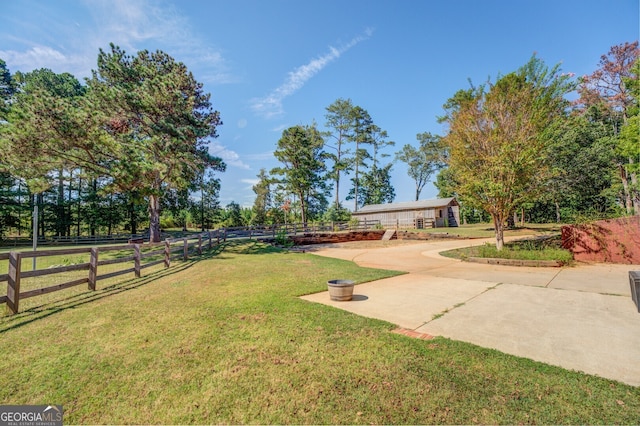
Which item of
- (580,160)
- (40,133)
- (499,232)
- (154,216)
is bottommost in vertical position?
(499,232)

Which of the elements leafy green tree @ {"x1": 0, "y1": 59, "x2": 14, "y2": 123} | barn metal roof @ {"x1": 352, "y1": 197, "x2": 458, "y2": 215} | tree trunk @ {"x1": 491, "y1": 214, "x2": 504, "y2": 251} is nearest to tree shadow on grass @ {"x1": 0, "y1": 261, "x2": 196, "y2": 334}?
tree trunk @ {"x1": 491, "y1": 214, "x2": 504, "y2": 251}

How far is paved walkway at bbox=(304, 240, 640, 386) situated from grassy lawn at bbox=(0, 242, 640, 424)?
0.44m

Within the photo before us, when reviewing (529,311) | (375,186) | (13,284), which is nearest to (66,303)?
Result: (13,284)

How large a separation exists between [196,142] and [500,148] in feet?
56.9

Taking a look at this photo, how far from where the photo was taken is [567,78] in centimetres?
1405

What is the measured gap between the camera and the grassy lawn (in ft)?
7.52

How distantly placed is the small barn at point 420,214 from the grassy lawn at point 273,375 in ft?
92.0

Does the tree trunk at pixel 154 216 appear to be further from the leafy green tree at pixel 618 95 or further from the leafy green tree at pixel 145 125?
the leafy green tree at pixel 618 95

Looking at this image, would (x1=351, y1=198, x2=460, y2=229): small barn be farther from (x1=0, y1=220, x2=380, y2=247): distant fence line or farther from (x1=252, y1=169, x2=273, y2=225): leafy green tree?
(x1=252, y1=169, x2=273, y2=225): leafy green tree

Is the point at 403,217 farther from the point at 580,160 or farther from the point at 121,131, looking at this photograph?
the point at 121,131

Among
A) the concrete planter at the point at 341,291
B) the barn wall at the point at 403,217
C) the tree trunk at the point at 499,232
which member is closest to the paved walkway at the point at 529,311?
the concrete planter at the point at 341,291

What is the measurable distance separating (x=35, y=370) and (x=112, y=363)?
746 millimetres

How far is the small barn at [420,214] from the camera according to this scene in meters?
32.0

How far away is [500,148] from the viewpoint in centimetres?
1138
